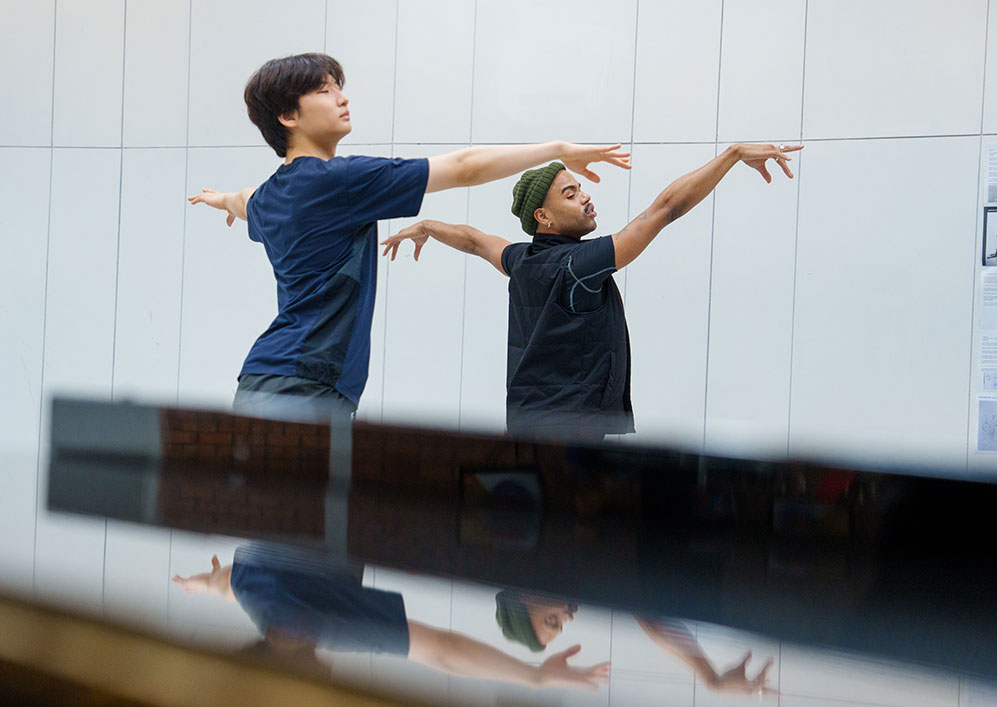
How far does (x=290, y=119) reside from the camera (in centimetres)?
215

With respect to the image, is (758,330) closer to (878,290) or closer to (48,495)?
(878,290)

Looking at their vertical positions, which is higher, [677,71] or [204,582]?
[677,71]

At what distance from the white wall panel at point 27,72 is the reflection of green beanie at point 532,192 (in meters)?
2.43

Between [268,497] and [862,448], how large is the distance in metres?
0.48

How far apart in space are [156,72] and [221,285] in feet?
2.84

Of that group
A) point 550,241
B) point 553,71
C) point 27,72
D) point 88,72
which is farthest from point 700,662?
point 27,72

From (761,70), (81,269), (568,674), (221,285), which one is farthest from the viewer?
(81,269)

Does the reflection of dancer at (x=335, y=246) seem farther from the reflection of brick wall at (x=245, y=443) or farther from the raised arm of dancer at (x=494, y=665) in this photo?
the raised arm of dancer at (x=494, y=665)

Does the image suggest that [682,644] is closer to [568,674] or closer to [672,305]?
[568,674]

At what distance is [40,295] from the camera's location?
12.8 feet

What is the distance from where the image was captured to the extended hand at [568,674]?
0.31 metres

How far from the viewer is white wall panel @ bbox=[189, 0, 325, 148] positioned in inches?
140

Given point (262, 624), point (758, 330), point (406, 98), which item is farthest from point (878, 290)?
point (262, 624)

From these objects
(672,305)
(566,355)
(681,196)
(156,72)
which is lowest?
(566,355)
